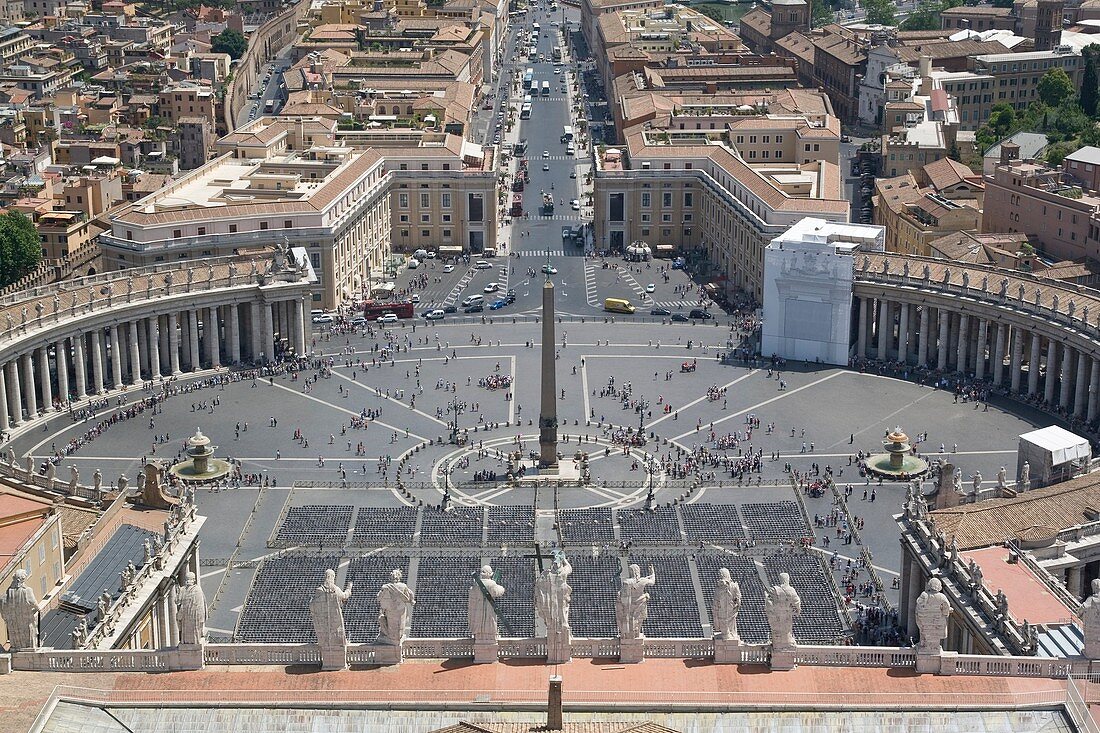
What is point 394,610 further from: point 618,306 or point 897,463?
point 618,306

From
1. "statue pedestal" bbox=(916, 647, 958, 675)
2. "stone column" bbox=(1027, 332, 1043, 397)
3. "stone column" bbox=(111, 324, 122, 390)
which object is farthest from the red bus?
"statue pedestal" bbox=(916, 647, 958, 675)

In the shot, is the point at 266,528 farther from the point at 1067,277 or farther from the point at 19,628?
the point at 1067,277

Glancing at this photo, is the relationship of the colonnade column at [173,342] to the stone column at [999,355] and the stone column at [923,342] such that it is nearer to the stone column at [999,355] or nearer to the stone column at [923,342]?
the stone column at [923,342]

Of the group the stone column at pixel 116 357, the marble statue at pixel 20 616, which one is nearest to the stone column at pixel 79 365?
the stone column at pixel 116 357

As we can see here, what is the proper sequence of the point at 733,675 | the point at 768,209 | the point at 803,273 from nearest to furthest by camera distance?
the point at 733,675 → the point at 803,273 → the point at 768,209

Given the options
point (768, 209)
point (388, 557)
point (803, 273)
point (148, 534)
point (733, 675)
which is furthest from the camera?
point (768, 209)

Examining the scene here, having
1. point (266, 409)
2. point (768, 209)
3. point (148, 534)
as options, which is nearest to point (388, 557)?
point (148, 534)
